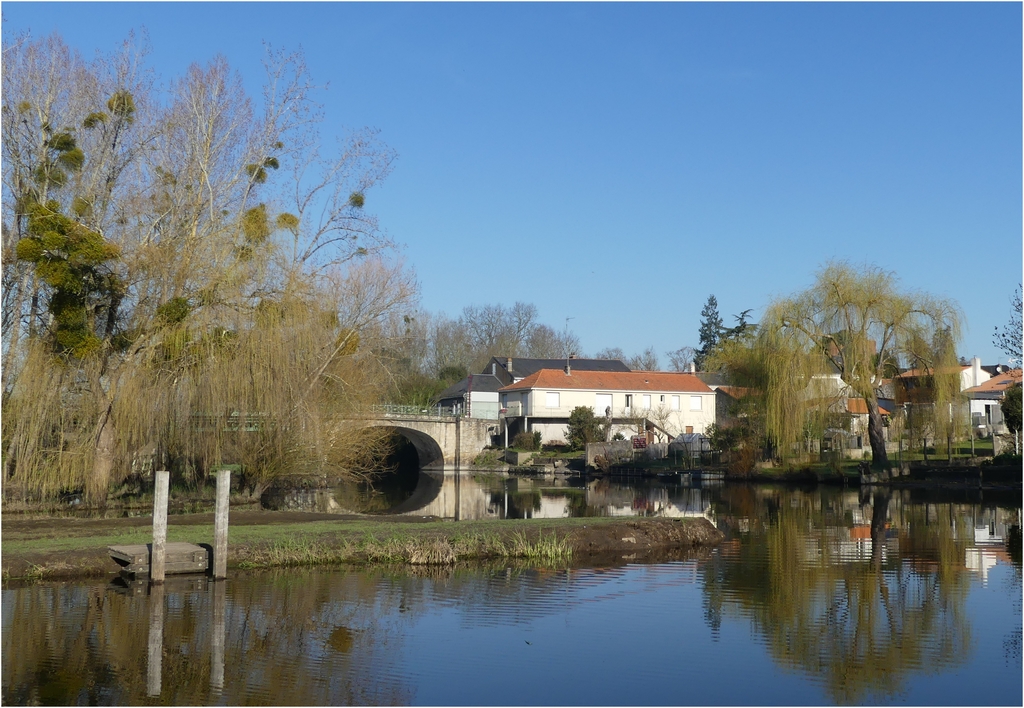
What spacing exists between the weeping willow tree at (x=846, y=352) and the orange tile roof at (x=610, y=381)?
28.1 meters

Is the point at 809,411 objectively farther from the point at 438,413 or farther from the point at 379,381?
the point at 438,413

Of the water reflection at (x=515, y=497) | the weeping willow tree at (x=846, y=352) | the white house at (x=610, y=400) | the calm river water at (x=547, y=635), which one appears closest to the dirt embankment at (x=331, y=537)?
Result: the calm river water at (x=547, y=635)

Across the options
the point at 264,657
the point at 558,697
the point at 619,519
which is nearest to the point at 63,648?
the point at 264,657

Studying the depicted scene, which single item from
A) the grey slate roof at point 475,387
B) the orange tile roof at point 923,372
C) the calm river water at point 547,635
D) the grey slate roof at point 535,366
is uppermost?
the grey slate roof at point 535,366

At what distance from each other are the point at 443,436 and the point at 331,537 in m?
44.1

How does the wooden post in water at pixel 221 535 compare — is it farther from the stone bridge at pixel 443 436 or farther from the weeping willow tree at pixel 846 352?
the stone bridge at pixel 443 436

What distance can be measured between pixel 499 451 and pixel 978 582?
48672 mm

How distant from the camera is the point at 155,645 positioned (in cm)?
1200

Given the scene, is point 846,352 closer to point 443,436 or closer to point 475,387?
point 443,436

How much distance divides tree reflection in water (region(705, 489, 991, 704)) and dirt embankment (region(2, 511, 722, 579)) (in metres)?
1.46

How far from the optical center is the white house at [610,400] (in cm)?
A: 6781

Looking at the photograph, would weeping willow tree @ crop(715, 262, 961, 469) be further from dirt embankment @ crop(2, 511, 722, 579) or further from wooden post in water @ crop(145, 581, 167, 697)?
wooden post in water @ crop(145, 581, 167, 697)

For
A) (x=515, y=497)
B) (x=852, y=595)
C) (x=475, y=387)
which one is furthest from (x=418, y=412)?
Result: (x=852, y=595)

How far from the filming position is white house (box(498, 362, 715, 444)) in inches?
2670
